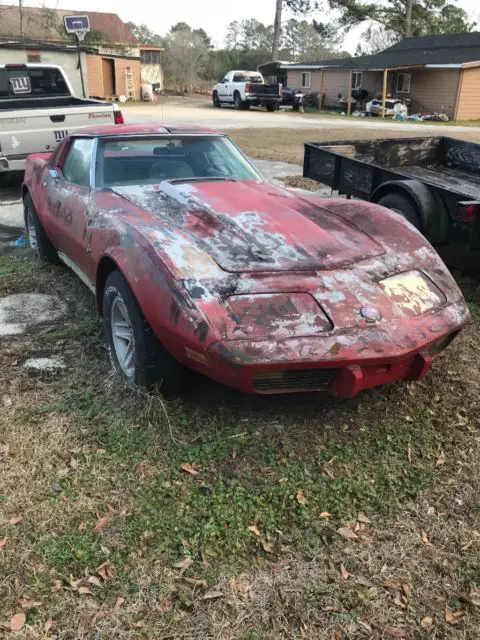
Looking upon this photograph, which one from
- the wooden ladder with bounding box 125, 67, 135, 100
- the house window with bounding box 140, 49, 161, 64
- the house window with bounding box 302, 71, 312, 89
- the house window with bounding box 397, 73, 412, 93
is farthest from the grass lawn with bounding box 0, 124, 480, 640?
the house window with bounding box 140, 49, 161, 64

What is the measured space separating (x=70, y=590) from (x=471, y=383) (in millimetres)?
2655

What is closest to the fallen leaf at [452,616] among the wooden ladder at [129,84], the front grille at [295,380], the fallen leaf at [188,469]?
the front grille at [295,380]

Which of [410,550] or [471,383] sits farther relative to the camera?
[471,383]

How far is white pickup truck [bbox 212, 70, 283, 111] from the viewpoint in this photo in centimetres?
3164

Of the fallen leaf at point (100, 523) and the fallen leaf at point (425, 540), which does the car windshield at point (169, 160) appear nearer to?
the fallen leaf at point (100, 523)

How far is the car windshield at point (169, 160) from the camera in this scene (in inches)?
171

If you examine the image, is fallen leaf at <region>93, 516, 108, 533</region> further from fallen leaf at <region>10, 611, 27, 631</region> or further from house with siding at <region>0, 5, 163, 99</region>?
house with siding at <region>0, 5, 163, 99</region>

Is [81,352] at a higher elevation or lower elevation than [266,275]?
lower

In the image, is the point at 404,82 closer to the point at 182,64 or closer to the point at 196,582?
the point at 182,64

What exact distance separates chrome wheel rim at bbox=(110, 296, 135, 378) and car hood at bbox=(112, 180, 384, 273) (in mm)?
548

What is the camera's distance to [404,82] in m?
33.8

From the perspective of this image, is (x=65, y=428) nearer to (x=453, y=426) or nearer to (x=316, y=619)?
(x=316, y=619)

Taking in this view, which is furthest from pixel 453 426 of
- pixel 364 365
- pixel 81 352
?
pixel 81 352

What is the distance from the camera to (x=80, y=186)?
4.39 m
